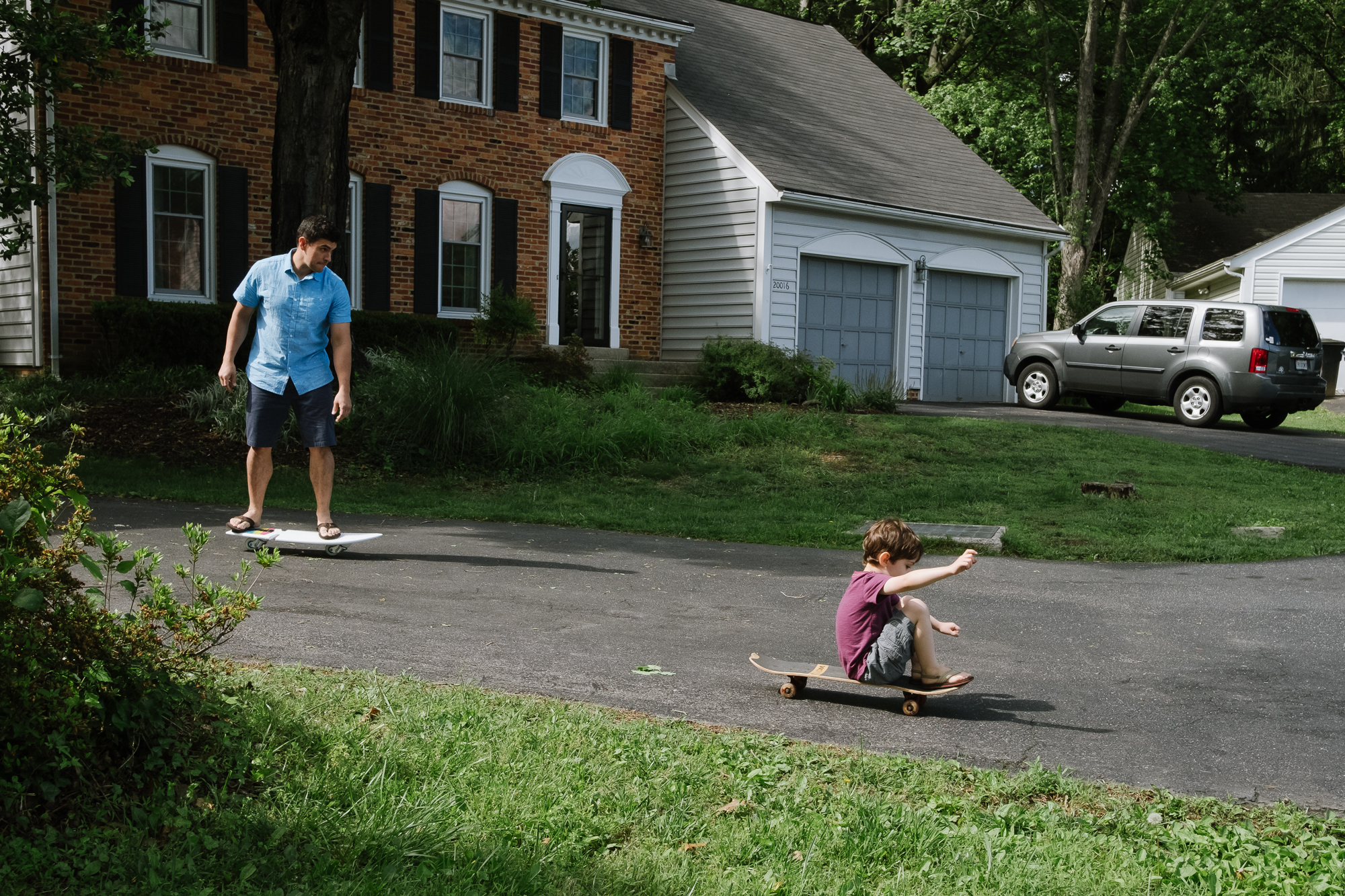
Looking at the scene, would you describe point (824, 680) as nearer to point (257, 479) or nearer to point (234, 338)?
point (257, 479)

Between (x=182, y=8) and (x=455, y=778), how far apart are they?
622 inches

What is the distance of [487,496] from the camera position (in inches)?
438

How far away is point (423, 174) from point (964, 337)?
10741 millimetres

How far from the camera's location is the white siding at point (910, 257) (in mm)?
20172

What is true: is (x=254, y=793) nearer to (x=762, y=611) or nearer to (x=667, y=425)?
(x=762, y=611)

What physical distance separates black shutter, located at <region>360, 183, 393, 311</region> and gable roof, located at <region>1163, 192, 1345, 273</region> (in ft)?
79.7

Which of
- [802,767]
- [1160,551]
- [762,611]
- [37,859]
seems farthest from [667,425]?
[37,859]

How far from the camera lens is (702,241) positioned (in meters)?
20.9

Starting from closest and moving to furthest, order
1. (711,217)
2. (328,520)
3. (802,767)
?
1. (802,767)
2. (328,520)
3. (711,217)

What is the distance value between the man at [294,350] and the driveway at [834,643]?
66 cm

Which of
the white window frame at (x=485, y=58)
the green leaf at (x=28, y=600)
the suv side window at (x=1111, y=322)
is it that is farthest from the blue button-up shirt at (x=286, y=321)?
the suv side window at (x=1111, y=322)

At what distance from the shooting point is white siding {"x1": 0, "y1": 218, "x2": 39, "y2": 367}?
15484 millimetres

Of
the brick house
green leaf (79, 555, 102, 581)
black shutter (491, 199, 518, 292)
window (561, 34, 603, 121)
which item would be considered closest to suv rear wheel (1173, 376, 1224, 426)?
the brick house

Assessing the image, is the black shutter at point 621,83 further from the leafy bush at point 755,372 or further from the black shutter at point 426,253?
the leafy bush at point 755,372
